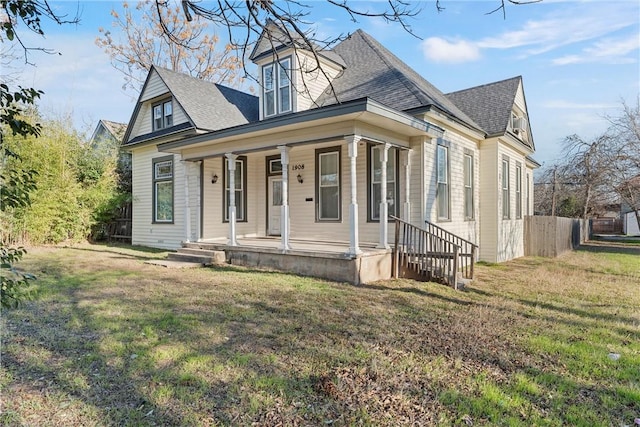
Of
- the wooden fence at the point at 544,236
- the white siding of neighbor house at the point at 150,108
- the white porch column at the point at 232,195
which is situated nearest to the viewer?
the white porch column at the point at 232,195

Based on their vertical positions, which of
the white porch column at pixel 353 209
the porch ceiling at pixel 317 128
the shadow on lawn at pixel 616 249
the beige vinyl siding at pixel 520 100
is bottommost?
the shadow on lawn at pixel 616 249

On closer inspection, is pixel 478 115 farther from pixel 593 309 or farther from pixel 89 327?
pixel 89 327

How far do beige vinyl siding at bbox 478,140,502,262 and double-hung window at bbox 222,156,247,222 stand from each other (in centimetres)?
704

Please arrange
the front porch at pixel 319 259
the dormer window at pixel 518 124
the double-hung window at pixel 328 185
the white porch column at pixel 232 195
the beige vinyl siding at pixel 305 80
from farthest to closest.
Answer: the dormer window at pixel 518 124, the beige vinyl siding at pixel 305 80, the double-hung window at pixel 328 185, the white porch column at pixel 232 195, the front porch at pixel 319 259

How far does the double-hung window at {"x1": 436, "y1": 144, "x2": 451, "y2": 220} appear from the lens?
9.18 metres

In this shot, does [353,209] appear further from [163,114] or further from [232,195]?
[163,114]

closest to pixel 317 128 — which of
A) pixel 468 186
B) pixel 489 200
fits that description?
pixel 468 186

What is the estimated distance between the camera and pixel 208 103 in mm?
12031

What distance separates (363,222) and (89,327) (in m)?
6.15

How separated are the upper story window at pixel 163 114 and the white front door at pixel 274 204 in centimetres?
401

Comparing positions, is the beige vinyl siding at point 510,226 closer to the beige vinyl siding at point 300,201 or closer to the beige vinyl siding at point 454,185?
the beige vinyl siding at point 454,185

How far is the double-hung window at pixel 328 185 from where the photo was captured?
9633mm

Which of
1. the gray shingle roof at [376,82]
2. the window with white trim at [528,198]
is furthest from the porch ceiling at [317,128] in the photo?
the window with white trim at [528,198]

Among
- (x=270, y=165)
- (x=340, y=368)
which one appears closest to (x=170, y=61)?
(x=270, y=165)
